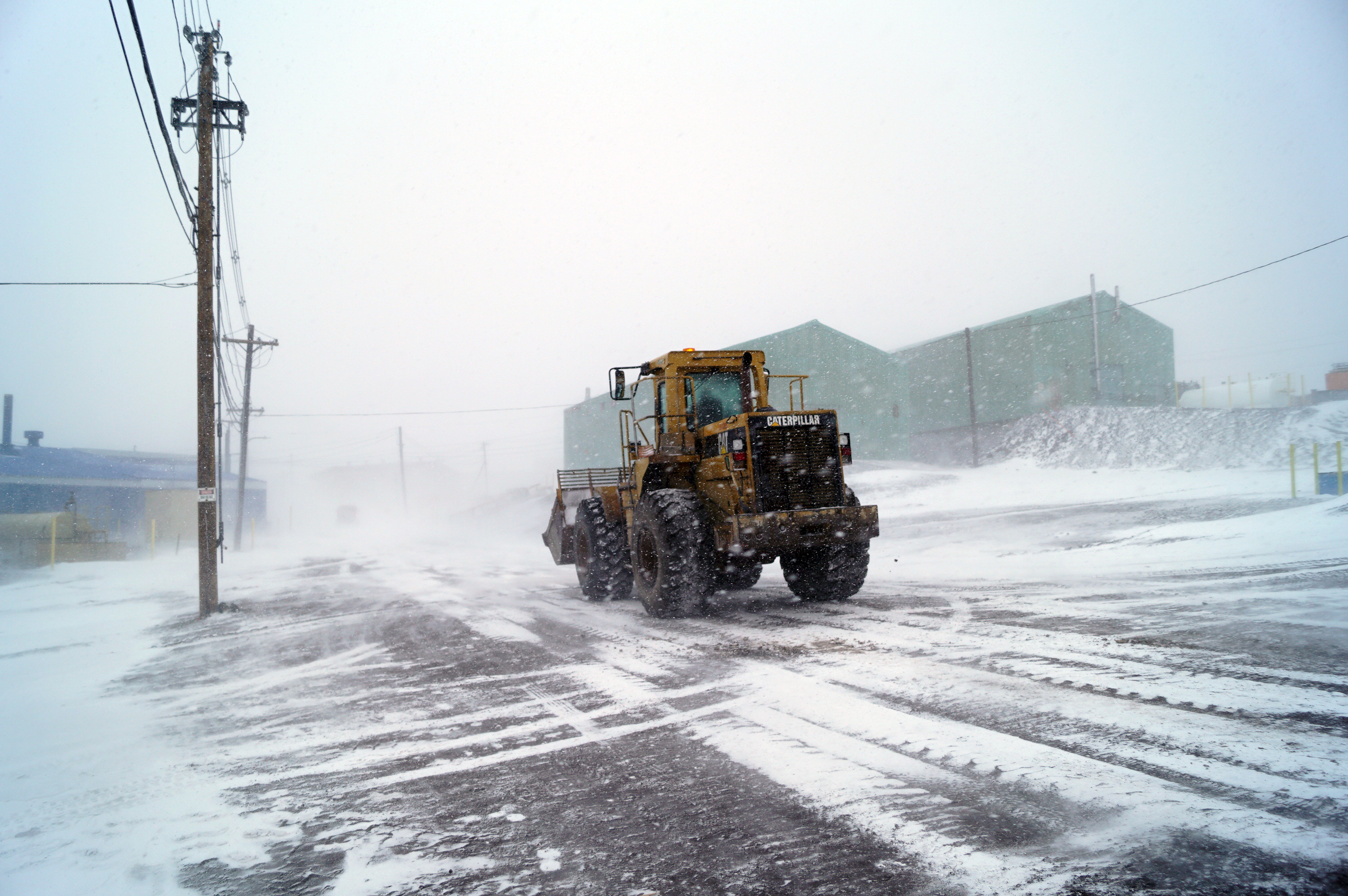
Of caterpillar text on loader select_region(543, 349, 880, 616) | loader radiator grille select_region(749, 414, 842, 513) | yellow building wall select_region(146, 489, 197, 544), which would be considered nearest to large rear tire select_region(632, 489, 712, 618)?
caterpillar text on loader select_region(543, 349, 880, 616)

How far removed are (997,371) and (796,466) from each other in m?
36.3

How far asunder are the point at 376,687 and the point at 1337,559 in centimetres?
1067

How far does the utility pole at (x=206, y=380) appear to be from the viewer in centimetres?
1172

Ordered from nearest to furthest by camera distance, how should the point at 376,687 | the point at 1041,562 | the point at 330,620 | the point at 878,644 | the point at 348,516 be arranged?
the point at 376,687
the point at 878,644
the point at 330,620
the point at 1041,562
the point at 348,516

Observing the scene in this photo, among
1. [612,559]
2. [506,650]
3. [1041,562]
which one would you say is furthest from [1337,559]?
[506,650]

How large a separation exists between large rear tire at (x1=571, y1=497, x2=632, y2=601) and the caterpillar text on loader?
0.02 metres

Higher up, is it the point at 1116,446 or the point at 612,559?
the point at 1116,446

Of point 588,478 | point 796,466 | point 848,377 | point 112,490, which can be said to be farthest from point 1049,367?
point 112,490

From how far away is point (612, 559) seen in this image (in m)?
10.8

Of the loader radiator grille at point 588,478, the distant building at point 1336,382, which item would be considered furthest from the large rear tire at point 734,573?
the distant building at point 1336,382

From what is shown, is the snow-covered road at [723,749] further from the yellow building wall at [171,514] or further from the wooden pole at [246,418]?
the yellow building wall at [171,514]

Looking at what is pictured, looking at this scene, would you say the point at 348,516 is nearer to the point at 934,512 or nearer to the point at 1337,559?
the point at 934,512

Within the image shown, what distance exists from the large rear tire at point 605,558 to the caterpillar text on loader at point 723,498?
2 centimetres

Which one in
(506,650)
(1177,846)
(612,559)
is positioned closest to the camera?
(1177,846)
